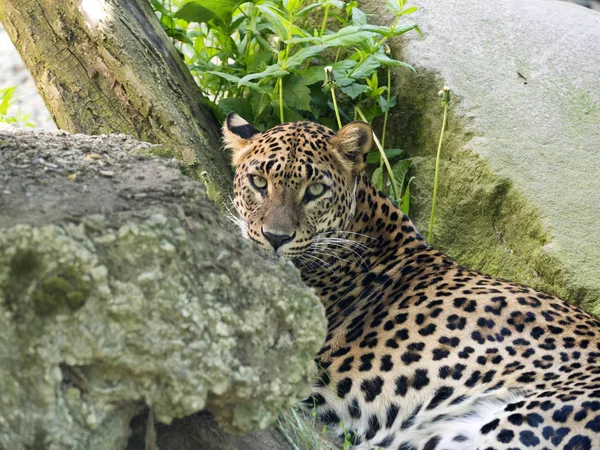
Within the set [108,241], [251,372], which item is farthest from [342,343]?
[108,241]

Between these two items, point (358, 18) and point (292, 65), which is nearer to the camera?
point (292, 65)

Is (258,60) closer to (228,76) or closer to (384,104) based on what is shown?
(228,76)

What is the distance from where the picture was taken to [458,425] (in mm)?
5133

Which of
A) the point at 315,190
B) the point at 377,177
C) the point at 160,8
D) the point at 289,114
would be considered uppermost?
the point at 160,8

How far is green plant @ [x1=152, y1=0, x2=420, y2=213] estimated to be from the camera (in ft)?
24.0

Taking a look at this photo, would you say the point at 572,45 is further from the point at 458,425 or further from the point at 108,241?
the point at 108,241

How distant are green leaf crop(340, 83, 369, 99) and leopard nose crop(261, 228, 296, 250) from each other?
87.7 inches

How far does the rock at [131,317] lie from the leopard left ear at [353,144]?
8.15 feet

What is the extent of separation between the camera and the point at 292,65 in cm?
723

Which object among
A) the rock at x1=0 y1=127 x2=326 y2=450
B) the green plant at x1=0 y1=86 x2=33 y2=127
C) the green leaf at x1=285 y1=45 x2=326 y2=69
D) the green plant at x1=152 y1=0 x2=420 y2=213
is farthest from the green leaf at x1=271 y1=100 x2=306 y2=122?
the rock at x1=0 y1=127 x2=326 y2=450

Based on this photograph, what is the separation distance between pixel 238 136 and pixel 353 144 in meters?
0.95

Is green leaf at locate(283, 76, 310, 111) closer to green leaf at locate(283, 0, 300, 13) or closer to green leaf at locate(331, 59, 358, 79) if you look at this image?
green leaf at locate(331, 59, 358, 79)

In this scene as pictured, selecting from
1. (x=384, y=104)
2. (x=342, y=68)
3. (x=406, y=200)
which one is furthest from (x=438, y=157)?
(x=342, y=68)

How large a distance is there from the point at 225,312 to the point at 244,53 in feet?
16.6
